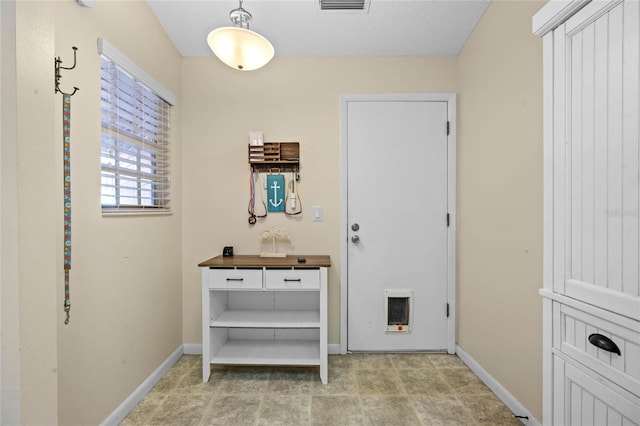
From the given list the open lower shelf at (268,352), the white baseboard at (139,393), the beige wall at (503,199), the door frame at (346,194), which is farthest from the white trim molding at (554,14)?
the white baseboard at (139,393)

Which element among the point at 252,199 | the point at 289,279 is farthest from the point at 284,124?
the point at 289,279

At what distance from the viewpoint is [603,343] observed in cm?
102

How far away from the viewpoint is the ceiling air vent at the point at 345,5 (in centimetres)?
205

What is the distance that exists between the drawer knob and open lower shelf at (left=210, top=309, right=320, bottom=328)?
1515 mm

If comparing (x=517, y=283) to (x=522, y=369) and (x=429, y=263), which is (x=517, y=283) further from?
(x=429, y=263)

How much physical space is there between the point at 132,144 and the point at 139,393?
63.1 inches

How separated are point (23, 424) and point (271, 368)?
178 cm

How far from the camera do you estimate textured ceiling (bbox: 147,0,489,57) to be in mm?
2090

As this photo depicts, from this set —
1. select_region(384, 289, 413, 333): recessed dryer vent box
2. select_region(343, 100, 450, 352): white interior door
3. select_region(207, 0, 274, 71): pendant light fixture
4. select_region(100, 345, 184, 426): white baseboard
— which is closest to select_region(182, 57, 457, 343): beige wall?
select_region(343, 100, 450, 352): white interior door

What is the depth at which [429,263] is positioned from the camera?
2.62 m

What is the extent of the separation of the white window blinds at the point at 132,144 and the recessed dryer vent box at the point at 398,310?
199cm

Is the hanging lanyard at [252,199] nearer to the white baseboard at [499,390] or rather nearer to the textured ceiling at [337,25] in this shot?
the textured ceiling at [337,25]

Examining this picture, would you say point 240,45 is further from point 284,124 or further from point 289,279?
point 289,279

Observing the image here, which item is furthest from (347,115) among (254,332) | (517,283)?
(254,332)
